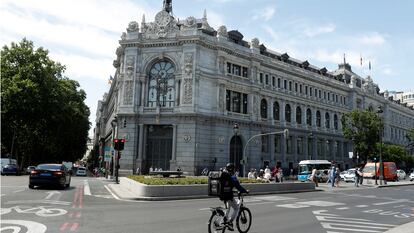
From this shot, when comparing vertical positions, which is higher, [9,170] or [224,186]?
[224,186]

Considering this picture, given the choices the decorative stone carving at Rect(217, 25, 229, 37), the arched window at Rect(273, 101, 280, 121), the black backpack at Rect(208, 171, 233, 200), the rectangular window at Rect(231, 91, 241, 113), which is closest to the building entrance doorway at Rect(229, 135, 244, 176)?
the rectangular window at Rect(231, 91, 241, 113)

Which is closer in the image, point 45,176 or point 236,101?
point 45,176

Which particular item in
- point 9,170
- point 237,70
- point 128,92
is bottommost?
point 9,170

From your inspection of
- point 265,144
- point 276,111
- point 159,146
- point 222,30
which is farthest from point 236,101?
point 159,146

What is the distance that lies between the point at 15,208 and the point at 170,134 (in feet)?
127

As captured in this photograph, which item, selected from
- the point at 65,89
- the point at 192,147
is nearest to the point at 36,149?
the point at 65,89

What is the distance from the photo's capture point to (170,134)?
5284 centimetres

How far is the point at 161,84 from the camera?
5422cm

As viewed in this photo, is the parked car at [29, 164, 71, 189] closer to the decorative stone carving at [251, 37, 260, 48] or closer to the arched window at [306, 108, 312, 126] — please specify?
the decorative stone carving at [251, 37, 260, 48]

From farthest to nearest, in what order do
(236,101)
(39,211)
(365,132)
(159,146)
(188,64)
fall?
(365,132), (236,101), (159,146), (188,64), (39,211)

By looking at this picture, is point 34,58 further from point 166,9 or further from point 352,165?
point 352,165

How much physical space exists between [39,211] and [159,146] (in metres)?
39.3

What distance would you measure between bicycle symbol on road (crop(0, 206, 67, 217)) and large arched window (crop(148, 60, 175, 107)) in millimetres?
39351

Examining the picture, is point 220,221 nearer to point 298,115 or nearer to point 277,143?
point 277,143
